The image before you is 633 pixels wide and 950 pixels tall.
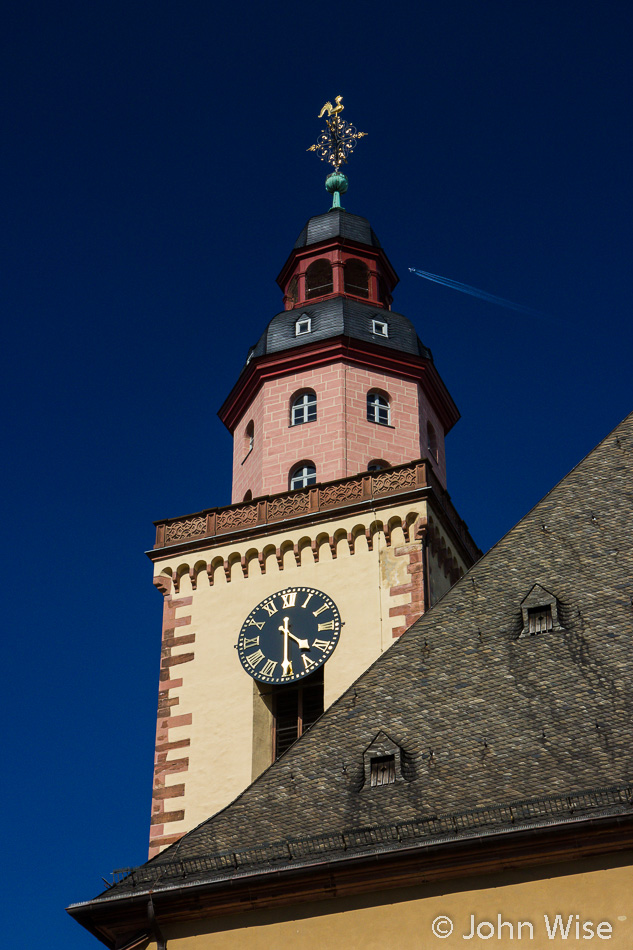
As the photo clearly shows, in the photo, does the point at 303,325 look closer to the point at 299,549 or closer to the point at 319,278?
the point at 319,278

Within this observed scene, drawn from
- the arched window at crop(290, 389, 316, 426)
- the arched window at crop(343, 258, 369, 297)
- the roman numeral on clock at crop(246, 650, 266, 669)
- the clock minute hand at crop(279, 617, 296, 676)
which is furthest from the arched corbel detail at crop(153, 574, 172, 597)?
the arched window at crop(343, 258, 369, 297)

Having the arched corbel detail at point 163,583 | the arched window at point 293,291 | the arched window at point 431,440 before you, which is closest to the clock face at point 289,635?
the arched corbel detail at point 163,583

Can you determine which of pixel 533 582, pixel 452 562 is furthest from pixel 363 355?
pixel 533 582

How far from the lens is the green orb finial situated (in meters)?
38.8

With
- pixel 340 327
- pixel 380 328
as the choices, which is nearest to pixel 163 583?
pixel 340 327

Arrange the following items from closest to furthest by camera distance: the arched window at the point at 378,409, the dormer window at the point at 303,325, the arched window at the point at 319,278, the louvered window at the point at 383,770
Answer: the louvered window at the point at 383,770 < the arched window at the point at 378,409 < the dormer window at the point at 303,325 < the arched window at the point at 319,278

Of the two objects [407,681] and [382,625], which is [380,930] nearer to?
[407,681]

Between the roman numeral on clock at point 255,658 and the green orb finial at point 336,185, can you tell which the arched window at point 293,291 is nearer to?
the green orb finial at point 336,185

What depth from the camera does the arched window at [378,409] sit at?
30.3 metres

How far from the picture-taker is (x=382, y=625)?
25.8 m

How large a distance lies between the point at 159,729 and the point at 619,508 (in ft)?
33.4

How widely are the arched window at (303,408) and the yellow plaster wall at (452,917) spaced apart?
16264 millimetres

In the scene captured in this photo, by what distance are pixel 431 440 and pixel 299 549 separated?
17.6 ft

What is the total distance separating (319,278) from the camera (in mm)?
34875
